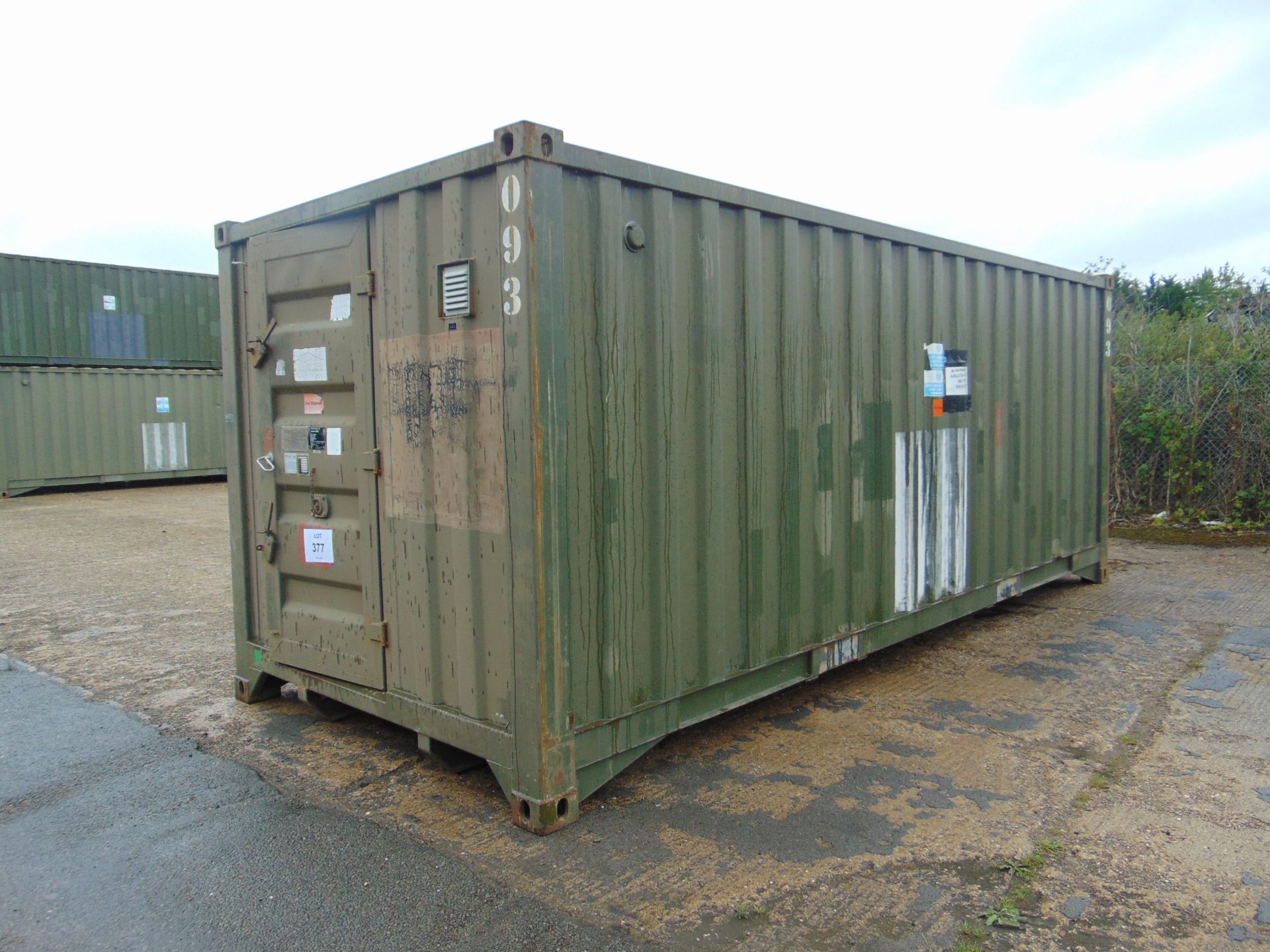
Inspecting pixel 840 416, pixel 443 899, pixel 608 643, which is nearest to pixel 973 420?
pixel 840 416

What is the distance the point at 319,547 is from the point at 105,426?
15.3 meters

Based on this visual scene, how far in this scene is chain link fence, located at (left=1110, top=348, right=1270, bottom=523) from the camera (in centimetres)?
1000

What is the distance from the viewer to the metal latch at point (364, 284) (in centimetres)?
371

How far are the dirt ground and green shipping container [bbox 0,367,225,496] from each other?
445 inches

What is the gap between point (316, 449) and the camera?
4.07 metres

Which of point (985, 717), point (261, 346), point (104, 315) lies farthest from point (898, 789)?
point (104, 315)

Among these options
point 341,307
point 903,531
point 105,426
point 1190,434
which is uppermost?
point 341,307

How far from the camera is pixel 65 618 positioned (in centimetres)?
647

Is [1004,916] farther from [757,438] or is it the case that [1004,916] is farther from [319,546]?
[319,546]

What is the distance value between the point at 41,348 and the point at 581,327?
703 inches

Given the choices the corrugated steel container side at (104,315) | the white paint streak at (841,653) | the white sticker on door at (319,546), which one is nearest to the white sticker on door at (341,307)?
the white sticker on door at (319,546)

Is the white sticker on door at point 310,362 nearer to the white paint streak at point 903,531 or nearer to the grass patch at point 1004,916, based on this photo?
the white paint streak at point 903,531

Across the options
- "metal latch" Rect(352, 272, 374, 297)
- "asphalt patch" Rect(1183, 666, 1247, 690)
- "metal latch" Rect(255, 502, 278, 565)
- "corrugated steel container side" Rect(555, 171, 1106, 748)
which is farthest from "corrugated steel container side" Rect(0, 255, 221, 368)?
"asphalt patch" Rect(1183, 666, 1247, 690)

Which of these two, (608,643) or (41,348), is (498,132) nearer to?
(608,643)
